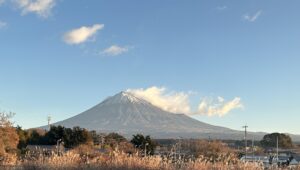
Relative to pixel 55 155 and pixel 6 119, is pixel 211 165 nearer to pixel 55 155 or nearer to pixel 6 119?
pixel 55 155

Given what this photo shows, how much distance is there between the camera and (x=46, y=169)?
14242 mm

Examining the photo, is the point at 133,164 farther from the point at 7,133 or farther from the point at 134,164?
the point at 7,133

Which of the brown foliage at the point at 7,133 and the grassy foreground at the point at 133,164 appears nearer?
the grassy foreground at the point at 133,164

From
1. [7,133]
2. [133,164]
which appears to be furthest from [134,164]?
[7,133]

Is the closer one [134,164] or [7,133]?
[134,164]

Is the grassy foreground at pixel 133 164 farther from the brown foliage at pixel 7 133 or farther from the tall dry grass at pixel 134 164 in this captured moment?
the brown foliage at pixel 7 133

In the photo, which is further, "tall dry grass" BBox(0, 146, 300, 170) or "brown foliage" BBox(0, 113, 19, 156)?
"brown foliage" BBox(0, 113, 19, 156)

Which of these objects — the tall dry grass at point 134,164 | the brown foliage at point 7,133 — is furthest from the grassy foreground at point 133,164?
the brown foliage at point 7,133

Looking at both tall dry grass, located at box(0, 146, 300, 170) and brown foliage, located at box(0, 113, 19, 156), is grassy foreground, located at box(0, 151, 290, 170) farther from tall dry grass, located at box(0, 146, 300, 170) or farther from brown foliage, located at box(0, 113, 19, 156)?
brown foliage, located at box(0, 113, 19, 156)

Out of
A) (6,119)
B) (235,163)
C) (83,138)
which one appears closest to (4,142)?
(6,119)

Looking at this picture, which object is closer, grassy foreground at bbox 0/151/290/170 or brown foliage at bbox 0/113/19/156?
grassy foreground at bbox 0/151/290/170

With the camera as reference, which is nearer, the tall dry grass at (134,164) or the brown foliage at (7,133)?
the tall dry grass at (134,164)

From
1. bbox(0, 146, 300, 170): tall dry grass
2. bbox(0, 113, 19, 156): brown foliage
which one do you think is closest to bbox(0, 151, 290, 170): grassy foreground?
bbox(0, 146, 300, 170): tall dry grass

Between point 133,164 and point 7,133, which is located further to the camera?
point 7,133
